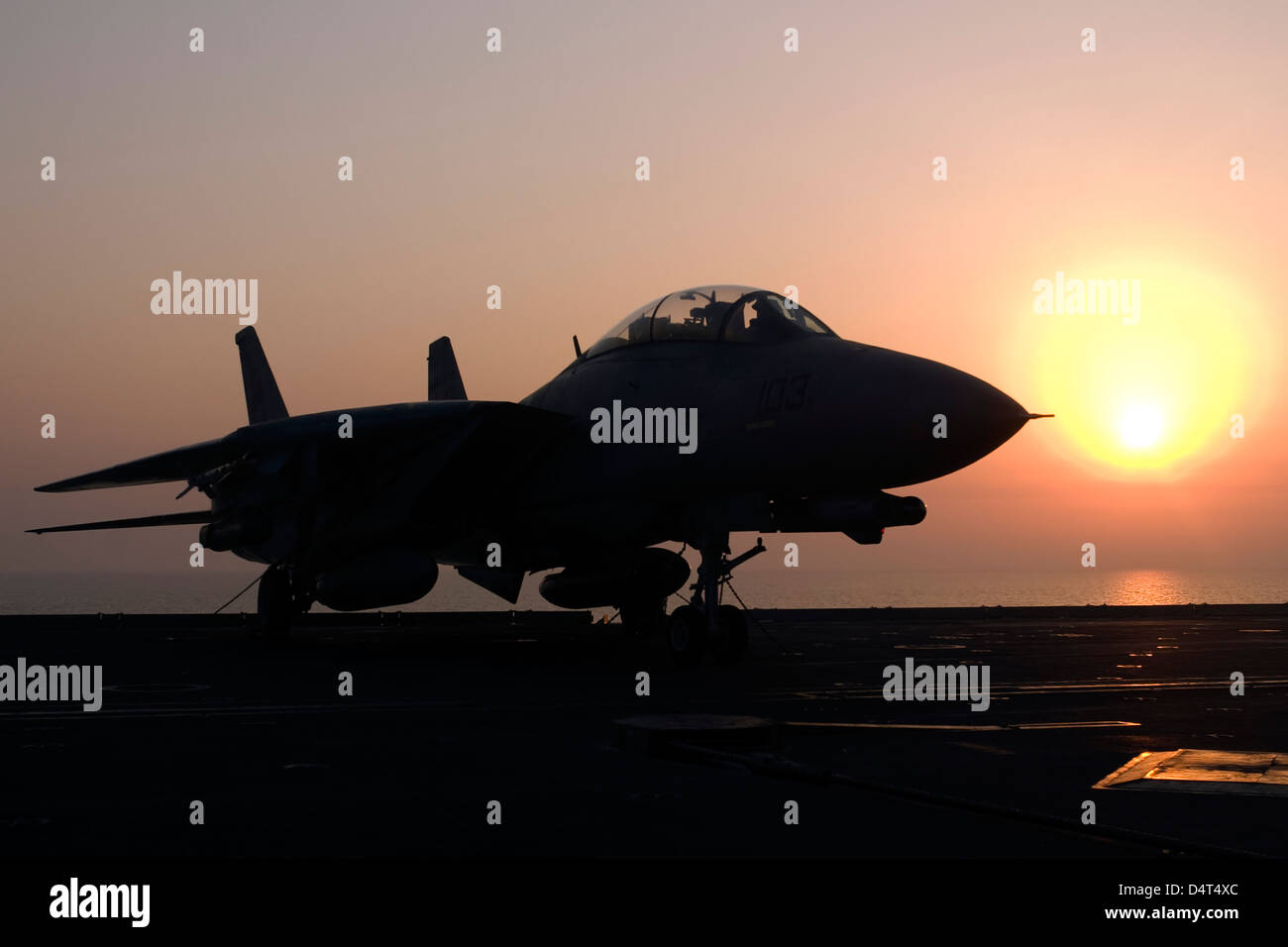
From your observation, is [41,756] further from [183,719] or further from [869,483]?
[869,483]

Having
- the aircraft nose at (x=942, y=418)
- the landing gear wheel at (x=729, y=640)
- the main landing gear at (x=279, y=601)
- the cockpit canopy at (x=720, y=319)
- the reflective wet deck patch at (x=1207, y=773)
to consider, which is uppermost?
the cockpit canopy at (x=720, y=319)

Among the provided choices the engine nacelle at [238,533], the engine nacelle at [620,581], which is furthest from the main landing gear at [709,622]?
the engine nacelle at [238,533]

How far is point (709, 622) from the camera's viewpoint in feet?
45.9

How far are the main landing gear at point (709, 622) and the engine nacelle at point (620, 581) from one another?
351 cm

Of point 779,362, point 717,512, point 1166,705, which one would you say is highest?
point 779,362

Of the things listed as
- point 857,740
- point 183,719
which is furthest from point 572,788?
point 183,719

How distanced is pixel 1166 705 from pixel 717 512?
17.0 ft

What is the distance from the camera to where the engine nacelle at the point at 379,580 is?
16.7m

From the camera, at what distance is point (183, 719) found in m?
9.55

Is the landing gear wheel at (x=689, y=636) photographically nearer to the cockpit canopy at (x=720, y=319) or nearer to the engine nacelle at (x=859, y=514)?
the engine nacelle at (x=859, y=514)

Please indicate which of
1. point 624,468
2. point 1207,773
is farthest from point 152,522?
point 1207,773

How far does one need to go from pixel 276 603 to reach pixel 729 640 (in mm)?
8619

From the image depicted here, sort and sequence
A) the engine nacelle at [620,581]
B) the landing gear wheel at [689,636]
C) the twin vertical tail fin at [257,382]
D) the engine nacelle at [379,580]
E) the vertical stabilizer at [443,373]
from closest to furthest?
the landing gear wheel at [689,636] < the engine nacelle at [379,580] < the engine nacelle at [620,581] < the vertical stabilizer at [443,373] < the twin vertical tail fin at [257,382]

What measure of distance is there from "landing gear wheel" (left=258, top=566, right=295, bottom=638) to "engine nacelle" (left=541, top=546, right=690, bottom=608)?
13.8ft
